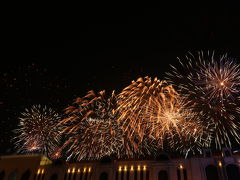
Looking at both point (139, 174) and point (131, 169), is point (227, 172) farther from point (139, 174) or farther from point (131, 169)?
point (131, 169)

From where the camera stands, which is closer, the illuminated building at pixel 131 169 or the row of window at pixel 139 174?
the row of window at pixel 139 174

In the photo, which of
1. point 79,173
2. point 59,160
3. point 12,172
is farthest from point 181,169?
point 12,172

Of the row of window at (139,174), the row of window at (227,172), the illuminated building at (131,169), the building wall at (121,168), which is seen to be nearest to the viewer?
the row of window at (227,172)

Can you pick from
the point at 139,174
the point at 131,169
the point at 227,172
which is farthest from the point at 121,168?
the point at 227,172

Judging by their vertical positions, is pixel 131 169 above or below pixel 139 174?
above

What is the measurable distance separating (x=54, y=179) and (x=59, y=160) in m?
4.13

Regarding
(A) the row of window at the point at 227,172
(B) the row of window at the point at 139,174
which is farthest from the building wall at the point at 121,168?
(A) the row of window at the point at 227,172

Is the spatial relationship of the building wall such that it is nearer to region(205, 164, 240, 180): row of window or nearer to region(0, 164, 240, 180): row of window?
region(0, 164, 240, 180): row of window

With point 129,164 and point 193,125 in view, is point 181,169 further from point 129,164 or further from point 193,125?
point 193,125

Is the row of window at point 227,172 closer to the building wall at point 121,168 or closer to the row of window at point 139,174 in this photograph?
the row of window at point 139,174

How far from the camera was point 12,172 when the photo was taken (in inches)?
2153

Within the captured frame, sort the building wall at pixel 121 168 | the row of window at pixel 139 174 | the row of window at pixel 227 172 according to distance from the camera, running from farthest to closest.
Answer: the building wall at pixel 121 168 < the row of window at pixel 139 174 < the row of window at pixel 227 172

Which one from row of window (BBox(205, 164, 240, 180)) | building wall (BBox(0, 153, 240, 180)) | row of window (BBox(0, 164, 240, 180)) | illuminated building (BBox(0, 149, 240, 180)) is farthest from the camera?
building wall (BBox(0, 153, 240, 180))

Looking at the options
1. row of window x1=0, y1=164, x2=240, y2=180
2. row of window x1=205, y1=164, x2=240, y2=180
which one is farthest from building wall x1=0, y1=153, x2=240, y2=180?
row of window x1=205, y1=164, x2=240, y2=180
